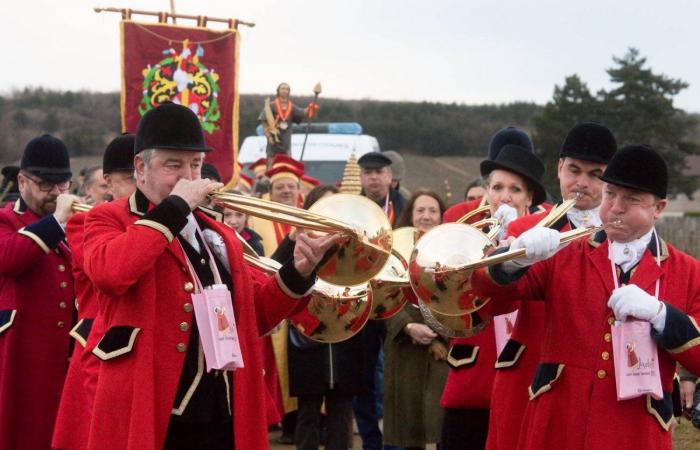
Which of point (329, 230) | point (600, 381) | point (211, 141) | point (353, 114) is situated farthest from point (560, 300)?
point (353, 114)

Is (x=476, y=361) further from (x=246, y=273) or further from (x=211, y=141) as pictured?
(x=211, y=141)

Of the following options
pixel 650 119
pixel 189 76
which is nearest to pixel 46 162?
pixel 189 76

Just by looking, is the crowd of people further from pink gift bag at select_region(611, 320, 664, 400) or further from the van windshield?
the van windshield

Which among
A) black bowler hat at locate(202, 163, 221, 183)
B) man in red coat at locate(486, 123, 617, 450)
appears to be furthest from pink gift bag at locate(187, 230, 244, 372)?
black bowler hat at locate(202, 163, 221, 183)

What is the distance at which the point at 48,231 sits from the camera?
6320 mm

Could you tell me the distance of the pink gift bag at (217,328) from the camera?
4453 millimetres

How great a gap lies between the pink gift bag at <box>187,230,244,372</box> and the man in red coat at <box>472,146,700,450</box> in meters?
1.08

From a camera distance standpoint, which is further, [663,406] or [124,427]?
[663,406]

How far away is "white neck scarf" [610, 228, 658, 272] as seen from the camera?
16.2ft

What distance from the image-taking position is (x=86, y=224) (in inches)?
183

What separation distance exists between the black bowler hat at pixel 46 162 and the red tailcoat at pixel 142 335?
7.44ft

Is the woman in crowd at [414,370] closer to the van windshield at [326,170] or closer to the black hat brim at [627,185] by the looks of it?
the black hat brim at [627,185]

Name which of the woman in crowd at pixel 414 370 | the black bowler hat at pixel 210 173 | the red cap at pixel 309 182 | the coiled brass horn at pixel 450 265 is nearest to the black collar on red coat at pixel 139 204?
the coiled brass horn at pixel 450 265

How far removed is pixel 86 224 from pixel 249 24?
10942 millimetres
